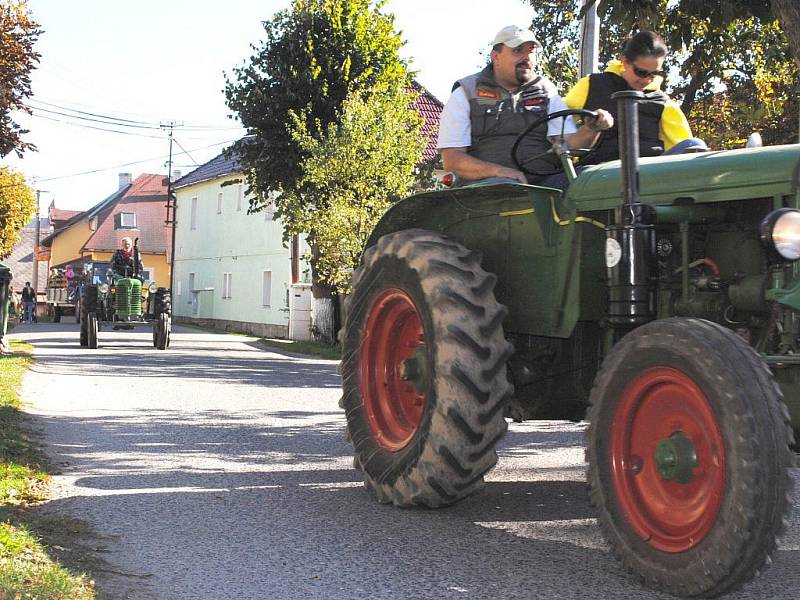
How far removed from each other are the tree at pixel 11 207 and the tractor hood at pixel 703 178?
3221cm

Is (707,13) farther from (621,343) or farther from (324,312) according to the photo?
(324,312)

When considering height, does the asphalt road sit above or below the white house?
below

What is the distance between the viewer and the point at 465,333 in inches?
193

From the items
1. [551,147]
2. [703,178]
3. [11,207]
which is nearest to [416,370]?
[551,147]

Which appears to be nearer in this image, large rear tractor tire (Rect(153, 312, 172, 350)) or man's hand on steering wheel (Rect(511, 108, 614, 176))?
man's hand on steering wheel (Rect(511, 108, 614, 176))

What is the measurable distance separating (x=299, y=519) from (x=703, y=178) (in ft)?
→ 7.76

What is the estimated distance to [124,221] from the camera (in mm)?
70000

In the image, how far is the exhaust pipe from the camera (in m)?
4.39

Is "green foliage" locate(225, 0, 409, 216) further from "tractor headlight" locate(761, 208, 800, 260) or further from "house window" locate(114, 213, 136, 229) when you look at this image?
"house window" locate(114, 213, 136, 229)

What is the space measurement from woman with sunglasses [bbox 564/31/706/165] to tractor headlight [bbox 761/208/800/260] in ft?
5.61

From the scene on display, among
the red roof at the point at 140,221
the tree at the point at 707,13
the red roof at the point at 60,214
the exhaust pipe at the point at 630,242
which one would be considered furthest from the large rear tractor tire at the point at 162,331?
the red roof at the point at 60,214

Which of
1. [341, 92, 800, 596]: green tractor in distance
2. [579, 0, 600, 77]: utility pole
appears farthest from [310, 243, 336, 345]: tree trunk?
[341, 92, 800, 596]: green tractor in distance

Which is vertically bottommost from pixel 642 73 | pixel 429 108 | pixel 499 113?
pixel 499 113

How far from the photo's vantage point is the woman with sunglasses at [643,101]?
582 cm
